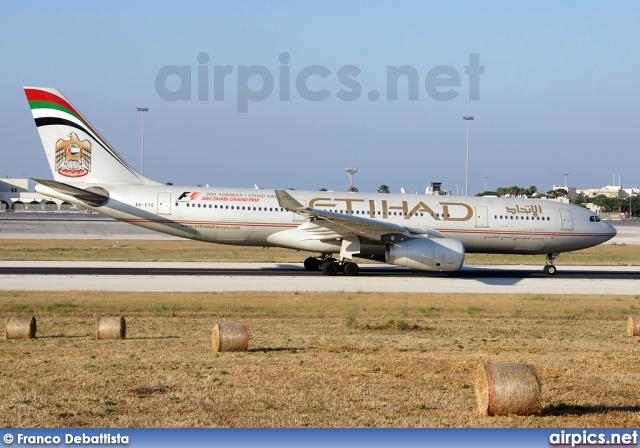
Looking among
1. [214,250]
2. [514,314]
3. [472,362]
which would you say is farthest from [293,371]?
[214,250]

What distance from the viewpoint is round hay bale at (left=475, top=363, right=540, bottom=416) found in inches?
399

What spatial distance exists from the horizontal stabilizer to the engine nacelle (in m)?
12.4

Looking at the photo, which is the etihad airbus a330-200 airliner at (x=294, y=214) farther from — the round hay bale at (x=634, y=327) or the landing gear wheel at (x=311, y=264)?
the round hay bale at (x=634, y=327)

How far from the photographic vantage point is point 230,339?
51.1 ft

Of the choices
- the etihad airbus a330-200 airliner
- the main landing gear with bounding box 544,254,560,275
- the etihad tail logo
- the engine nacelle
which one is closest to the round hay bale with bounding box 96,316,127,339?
the etihad airbus a330-200 airliner

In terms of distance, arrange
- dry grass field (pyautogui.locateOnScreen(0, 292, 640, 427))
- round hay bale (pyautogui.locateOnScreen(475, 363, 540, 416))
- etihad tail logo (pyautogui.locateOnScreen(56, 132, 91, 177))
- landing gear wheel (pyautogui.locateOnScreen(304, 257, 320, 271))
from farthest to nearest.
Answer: landing gear wheel (pyautogui.locateOnScreen(304, 257, 320, 271)), etihad tail logo (pyautogui.locateOnScreen(56, 132, 91, 177)), dry grass field (pyautogui.locateOnScreen(0, 292, 640, 427)), round hay bale (pyautogui.locateOnScreen(475, 363, 540, 416))

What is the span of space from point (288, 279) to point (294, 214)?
4086 millimetres

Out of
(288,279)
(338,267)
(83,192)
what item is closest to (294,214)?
(338,267)

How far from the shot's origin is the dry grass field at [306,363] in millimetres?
10680

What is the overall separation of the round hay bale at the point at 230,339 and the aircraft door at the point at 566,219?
2593cm

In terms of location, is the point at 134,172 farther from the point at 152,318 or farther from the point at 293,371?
the point at 293,371

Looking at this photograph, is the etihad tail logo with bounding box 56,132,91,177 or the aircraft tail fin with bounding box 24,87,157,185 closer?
the aircraft tail fin with bounding box 24,87,157,185

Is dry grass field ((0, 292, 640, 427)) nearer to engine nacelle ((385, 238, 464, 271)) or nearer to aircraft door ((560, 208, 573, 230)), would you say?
engine nacelle ((385, 238, 464, 271))

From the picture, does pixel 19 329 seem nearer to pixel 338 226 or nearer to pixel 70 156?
pixel 338 226
